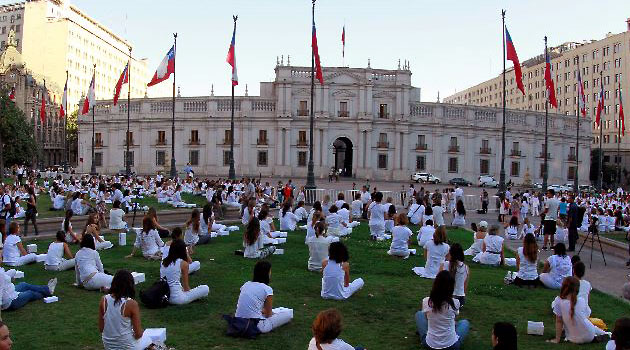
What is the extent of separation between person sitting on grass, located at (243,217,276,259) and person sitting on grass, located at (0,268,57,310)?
526cm

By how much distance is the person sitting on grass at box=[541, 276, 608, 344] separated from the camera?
8953 millimetres

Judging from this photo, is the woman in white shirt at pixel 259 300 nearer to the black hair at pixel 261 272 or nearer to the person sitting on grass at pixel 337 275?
the black hair at pixel 261 272

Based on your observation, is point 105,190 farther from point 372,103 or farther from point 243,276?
point 372,103

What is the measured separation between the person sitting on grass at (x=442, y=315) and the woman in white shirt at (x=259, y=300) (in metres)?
2.43

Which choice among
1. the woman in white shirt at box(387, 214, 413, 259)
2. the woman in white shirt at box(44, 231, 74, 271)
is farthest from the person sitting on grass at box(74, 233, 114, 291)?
the woman in white shirt at box(387, 214, 413, 259)

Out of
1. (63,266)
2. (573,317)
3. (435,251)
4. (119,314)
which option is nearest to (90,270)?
(63,266)

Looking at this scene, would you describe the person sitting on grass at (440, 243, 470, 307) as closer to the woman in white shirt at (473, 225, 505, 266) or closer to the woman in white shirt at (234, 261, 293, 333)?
the woman in white shirt at (234, 261, 293, 333)

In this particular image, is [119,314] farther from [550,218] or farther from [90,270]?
[550,218]

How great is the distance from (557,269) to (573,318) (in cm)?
398

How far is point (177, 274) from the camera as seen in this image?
10719mm

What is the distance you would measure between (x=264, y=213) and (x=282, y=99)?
169ft

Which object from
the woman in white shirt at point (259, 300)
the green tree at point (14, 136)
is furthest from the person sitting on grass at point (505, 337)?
the green tree at point (14, 136)

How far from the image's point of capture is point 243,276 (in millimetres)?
13820

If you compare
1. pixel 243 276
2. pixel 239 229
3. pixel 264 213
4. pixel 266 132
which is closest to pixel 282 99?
pixel 266 132
